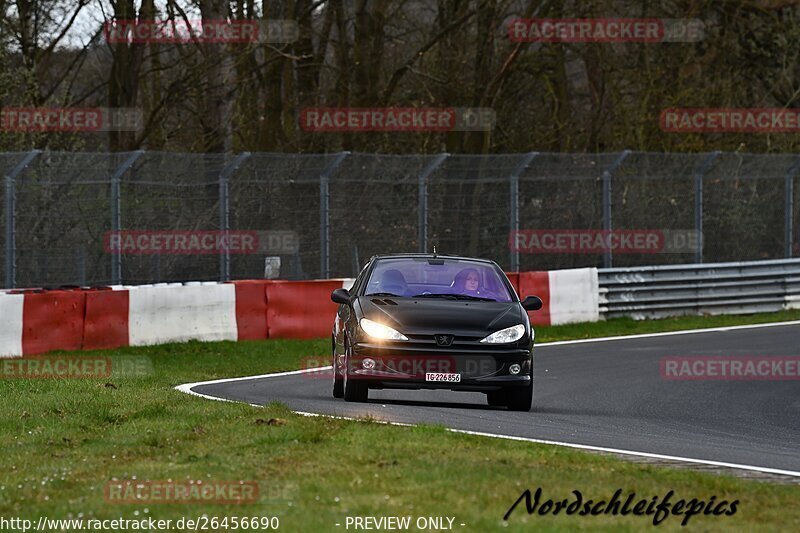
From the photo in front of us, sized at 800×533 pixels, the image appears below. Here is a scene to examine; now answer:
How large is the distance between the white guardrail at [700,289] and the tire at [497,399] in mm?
11628

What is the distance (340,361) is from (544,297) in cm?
1102

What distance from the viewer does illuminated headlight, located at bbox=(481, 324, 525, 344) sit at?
519 inches

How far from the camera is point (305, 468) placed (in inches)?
345

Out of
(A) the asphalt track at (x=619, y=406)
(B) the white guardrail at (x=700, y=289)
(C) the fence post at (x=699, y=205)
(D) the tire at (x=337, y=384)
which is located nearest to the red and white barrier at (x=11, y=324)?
(A) the asphalt track at (x=619, y=406)

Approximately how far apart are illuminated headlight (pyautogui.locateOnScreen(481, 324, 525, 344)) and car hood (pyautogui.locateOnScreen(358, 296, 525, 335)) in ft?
0.13

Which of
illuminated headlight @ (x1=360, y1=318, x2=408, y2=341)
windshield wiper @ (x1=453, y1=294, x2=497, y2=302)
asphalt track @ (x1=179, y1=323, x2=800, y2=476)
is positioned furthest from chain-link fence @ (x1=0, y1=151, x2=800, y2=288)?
illuminated headlight @ (x1=360, y1=318, x2=408, y2=341)

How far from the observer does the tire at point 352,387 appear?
44.1ft

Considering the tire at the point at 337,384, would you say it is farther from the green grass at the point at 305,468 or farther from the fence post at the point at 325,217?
the fence post at the point at 325,217

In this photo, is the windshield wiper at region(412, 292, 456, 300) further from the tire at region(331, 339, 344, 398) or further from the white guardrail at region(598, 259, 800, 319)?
the white guardrail at region(598, 259, 800, 319)

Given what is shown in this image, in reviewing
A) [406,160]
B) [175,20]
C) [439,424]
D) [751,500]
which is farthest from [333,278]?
[751,500]

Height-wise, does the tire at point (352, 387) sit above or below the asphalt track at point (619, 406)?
above

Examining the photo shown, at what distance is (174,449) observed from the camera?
988cm

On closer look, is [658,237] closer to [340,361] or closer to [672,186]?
[672,186]

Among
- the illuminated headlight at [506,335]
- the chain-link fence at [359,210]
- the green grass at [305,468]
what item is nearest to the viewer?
the green grass at [305,468]
